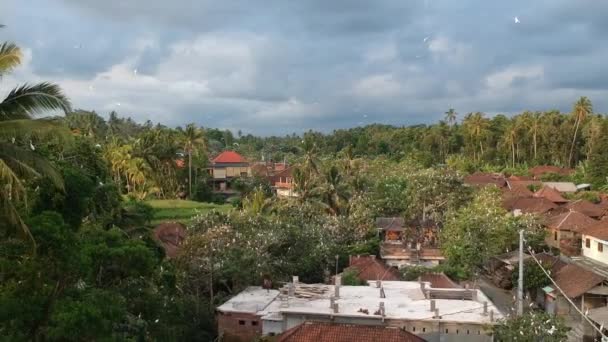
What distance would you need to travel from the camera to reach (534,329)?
15609 millimetres

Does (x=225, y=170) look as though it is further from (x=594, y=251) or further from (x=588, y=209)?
(x=594, y=251)

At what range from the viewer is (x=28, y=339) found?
997 cm

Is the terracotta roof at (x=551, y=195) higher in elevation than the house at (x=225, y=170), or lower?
lower

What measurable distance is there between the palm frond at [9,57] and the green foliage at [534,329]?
43.6 feet

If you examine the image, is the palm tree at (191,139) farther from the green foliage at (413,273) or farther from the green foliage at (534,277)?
the green foliage at (534,277)

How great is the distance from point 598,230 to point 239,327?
26.1 m

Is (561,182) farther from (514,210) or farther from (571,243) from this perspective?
(571,243)

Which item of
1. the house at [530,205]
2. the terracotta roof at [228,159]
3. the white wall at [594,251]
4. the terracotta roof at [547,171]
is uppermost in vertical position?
the terracotta roof at [228,159]

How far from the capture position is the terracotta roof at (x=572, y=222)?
39688mm

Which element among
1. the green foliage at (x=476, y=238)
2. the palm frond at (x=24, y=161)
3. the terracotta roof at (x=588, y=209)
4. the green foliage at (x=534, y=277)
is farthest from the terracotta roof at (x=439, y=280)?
the terracotta roof at (x=588, y=209)

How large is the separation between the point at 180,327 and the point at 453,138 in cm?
8333

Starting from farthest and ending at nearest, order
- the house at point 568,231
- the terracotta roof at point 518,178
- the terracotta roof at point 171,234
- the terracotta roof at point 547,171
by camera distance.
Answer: the terracotta roof at point 547,171, the terracotta roof at point 518,178, the house at point 568,231, the terracotta roof at point 171,234

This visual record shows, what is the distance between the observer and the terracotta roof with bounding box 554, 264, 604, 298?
2494 cm

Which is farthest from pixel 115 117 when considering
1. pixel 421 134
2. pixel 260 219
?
pixel 260 219
